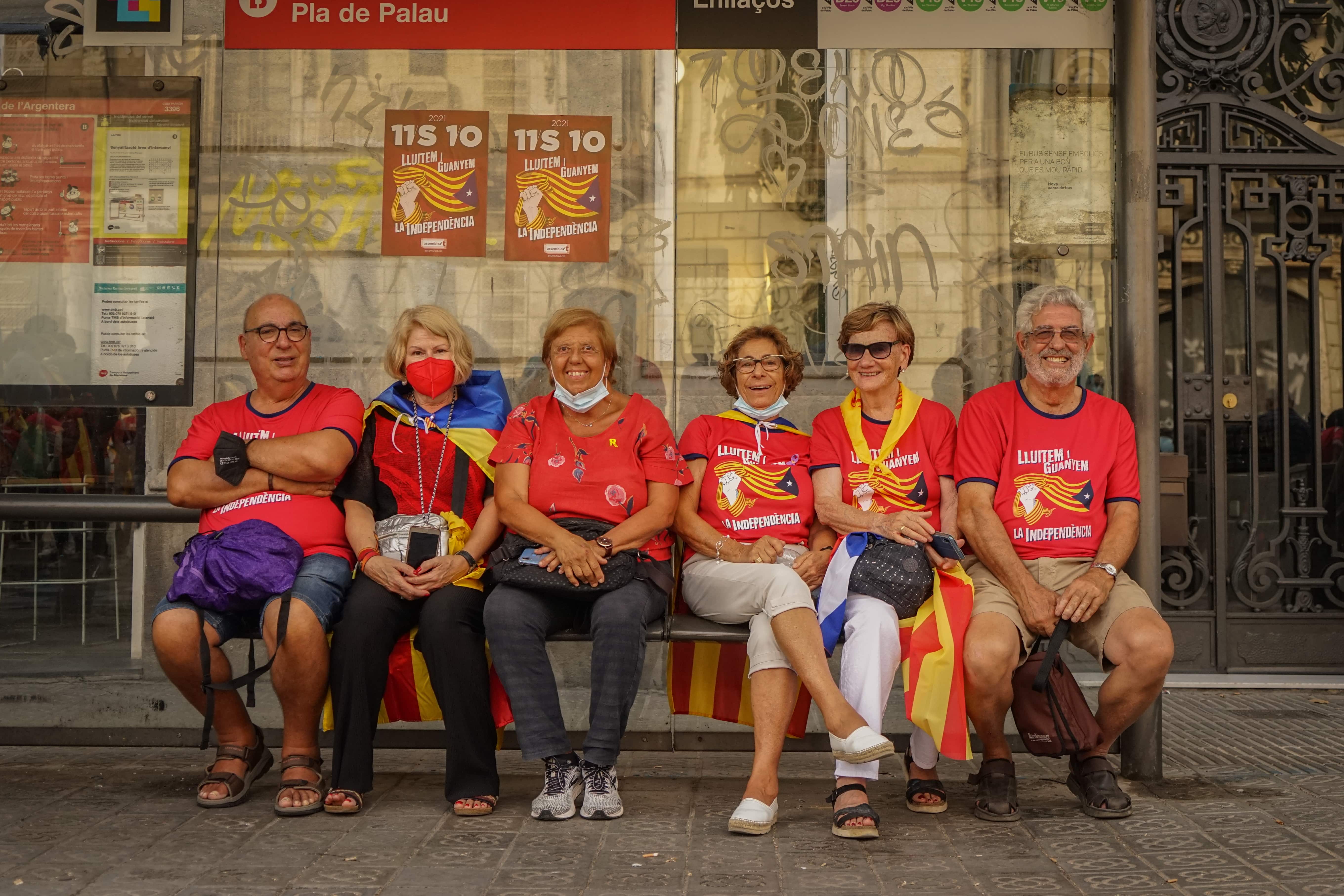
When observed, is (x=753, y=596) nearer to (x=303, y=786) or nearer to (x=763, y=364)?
(x=763, y=364)

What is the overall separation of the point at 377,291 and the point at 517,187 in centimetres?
74

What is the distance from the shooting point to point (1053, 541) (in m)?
4.38

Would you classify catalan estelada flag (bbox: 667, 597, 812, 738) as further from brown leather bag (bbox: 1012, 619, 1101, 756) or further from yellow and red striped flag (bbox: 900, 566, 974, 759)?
brown leather bag (bbox: 1012, 619, 1101, 756)

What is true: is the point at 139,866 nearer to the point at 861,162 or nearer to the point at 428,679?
the point at 428,679

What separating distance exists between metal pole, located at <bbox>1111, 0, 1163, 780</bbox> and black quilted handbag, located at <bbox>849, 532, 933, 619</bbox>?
3.33ft

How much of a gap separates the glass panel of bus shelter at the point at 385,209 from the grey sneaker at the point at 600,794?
1.77 metres

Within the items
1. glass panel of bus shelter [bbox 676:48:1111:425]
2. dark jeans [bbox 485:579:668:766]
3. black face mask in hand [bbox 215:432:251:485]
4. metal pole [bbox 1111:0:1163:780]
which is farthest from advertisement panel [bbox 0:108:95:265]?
metal pole [bbox 1111:0:1163:780]

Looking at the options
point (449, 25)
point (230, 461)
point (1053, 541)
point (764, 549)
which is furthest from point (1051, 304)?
point (230, 461)

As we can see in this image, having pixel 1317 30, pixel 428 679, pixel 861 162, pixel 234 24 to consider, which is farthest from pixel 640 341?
pixel 1317 30

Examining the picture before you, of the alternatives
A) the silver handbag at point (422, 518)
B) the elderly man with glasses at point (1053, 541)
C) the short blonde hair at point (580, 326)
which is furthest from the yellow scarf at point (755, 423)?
the silver handbag at point (422, 518)

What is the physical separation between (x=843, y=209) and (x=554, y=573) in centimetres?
216

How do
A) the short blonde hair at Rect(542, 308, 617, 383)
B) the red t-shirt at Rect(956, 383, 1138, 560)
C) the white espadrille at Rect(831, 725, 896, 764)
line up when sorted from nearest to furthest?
the white espadrille at Rect(831, 725, 896, 764) → the red t-shirt at Rect(956, 383, 1138, 560) → the short blonde hair at Rect(542, 308, 617, 383)

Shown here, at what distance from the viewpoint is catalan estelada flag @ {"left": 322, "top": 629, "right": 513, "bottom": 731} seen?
430 cm

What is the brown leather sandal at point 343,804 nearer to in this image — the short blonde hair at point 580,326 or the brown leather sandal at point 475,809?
the brown leather sandal at point 475,809
